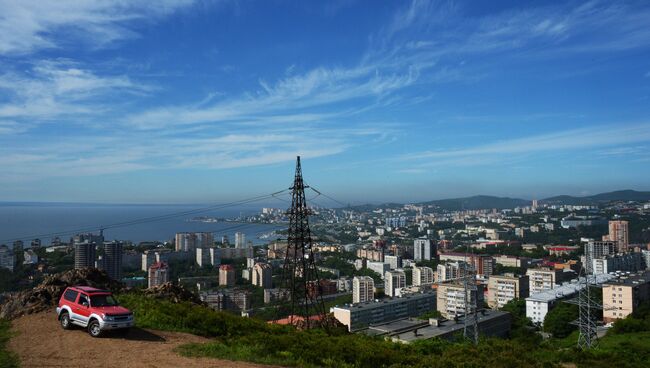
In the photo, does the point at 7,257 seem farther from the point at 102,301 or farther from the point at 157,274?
the point at 102,301

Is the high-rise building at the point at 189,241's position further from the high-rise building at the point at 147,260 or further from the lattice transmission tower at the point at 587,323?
the lattice transmission tower at the point at 587,323

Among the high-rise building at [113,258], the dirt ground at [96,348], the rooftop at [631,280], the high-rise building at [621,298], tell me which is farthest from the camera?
the high-rise building at [113,258]

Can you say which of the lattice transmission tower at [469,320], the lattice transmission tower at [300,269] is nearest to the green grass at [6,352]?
the lattice transmission tower at [300,269]

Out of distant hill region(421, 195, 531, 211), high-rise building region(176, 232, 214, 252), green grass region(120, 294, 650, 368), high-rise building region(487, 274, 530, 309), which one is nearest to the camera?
green grass region(120, 294, 650, 368)

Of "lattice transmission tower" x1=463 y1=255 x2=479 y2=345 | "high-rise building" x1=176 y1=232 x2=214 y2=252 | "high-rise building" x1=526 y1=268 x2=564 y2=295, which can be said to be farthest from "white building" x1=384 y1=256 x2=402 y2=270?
"lattice transmission tower" x1=463 y1=255 x2=479 y2=345

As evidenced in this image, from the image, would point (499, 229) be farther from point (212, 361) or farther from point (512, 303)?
point (212, 361)

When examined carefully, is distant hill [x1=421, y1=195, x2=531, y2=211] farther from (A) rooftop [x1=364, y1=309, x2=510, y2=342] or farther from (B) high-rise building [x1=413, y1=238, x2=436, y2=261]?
(A) rooftop [x1=364, y1=309, x2=510, y2=342]

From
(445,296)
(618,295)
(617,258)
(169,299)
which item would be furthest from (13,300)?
(617,258)
